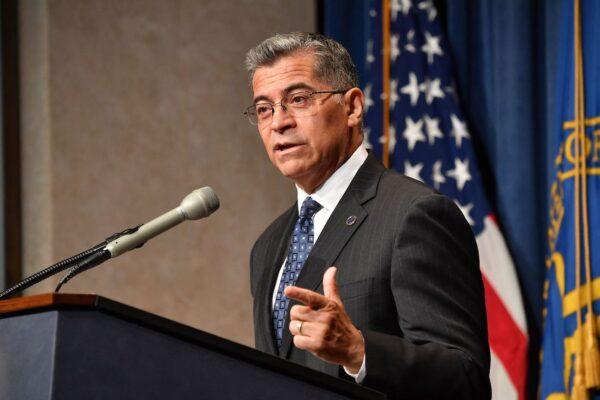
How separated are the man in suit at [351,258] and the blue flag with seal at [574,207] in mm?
1460

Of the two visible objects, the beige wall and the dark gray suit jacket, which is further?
the beige wall

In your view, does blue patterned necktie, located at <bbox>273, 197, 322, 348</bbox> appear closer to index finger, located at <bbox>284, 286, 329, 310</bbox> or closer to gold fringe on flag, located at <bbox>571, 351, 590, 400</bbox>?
index finger, located at <bbox>284, 286, 329, 310</bbox>

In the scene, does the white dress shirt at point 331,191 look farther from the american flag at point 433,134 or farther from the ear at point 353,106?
the american flag at point 433,134

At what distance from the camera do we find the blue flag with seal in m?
3.56

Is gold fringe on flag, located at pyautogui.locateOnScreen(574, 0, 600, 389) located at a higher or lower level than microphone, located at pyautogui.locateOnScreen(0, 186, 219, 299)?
higher

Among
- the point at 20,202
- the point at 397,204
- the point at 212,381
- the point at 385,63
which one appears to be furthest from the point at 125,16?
the point at 212,381

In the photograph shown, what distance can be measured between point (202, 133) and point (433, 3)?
53.2 inches

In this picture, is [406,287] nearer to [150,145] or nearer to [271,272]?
[271,272]

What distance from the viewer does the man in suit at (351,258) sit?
1.72m

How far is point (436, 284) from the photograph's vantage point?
6.58ft

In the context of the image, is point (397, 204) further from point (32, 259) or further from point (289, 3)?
point (289, 3)

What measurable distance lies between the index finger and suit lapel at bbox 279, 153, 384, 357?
603mm

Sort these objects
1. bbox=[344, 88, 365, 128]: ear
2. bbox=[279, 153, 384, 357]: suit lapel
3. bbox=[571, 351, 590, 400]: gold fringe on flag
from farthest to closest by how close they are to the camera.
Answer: bbox=[571, 351, 590, 400]: gold fringe on flag < bbox=[344, 88, 365, 128]: ear < bbox=[279, 153, 384, 357]: suit lapel

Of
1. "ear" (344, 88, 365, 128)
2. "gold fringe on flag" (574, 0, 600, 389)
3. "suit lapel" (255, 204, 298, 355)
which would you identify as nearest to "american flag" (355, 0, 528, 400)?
"gold fringe on flag" (574, 0, 600, 389)
